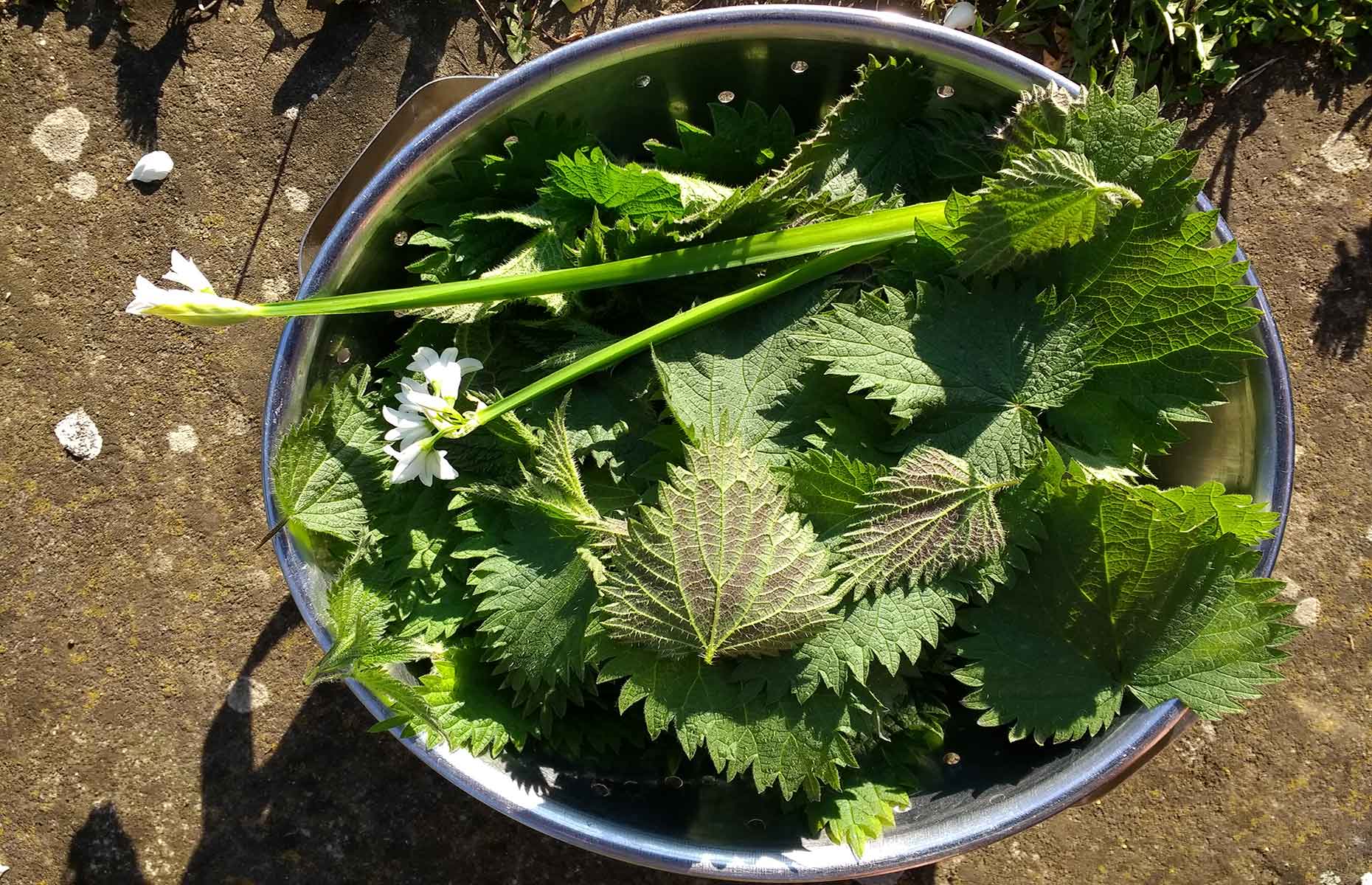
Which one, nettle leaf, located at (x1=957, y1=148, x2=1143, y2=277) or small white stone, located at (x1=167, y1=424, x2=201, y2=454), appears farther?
small white stone, located at (x1=167, y1=424, x2=201, y2=454)

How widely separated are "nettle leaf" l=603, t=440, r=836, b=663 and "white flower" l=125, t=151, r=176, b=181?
4.04ft

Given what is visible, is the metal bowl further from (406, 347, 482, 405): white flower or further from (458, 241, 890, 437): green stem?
(458, 241, 890, 437): green stem

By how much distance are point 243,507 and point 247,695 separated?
13.2 inches

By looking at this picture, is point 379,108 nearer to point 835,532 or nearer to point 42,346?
point 42,346

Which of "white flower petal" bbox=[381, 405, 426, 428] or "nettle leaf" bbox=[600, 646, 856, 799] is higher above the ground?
"white flower petal" bbox=[381, 405, 426, 428]

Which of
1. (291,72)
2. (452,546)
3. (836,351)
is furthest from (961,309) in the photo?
(291,72)

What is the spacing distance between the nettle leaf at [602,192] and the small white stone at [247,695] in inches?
42.1

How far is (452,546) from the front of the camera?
119 cm

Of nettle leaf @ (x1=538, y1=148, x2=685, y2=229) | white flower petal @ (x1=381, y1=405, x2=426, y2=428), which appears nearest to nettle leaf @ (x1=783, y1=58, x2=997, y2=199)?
nettle leaf @ (x1=538, y1=148, x2=685, y2=229)

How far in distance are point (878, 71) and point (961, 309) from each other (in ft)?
1.00

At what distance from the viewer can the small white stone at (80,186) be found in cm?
170

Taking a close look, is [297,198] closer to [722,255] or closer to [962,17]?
[722,255]

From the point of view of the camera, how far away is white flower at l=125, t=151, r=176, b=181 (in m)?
1.68

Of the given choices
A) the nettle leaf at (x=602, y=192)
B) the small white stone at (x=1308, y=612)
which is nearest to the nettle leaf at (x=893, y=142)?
the nettle leaf at (x=602, y=192)
